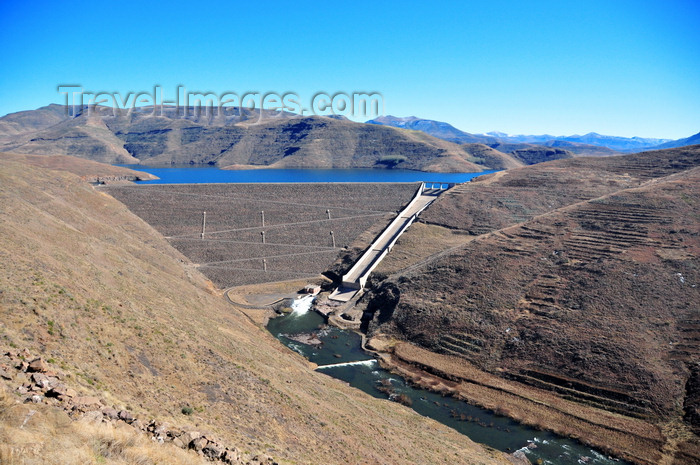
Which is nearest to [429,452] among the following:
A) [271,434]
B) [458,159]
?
[271,434]

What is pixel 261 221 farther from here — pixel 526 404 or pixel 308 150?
pixel 308 150

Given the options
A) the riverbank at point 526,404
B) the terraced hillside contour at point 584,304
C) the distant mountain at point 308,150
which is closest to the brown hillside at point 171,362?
the riverbank at point 526,404

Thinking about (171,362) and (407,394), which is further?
(407,394)

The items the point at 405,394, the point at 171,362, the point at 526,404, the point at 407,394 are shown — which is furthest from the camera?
the point at 407,394

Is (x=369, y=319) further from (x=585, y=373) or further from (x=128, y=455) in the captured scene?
(x=128, y=455)

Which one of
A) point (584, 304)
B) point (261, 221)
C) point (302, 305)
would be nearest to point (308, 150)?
point (261, 221)

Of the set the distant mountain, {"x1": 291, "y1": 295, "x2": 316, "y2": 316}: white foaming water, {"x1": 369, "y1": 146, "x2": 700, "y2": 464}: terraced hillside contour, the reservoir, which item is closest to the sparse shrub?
the reservoir
